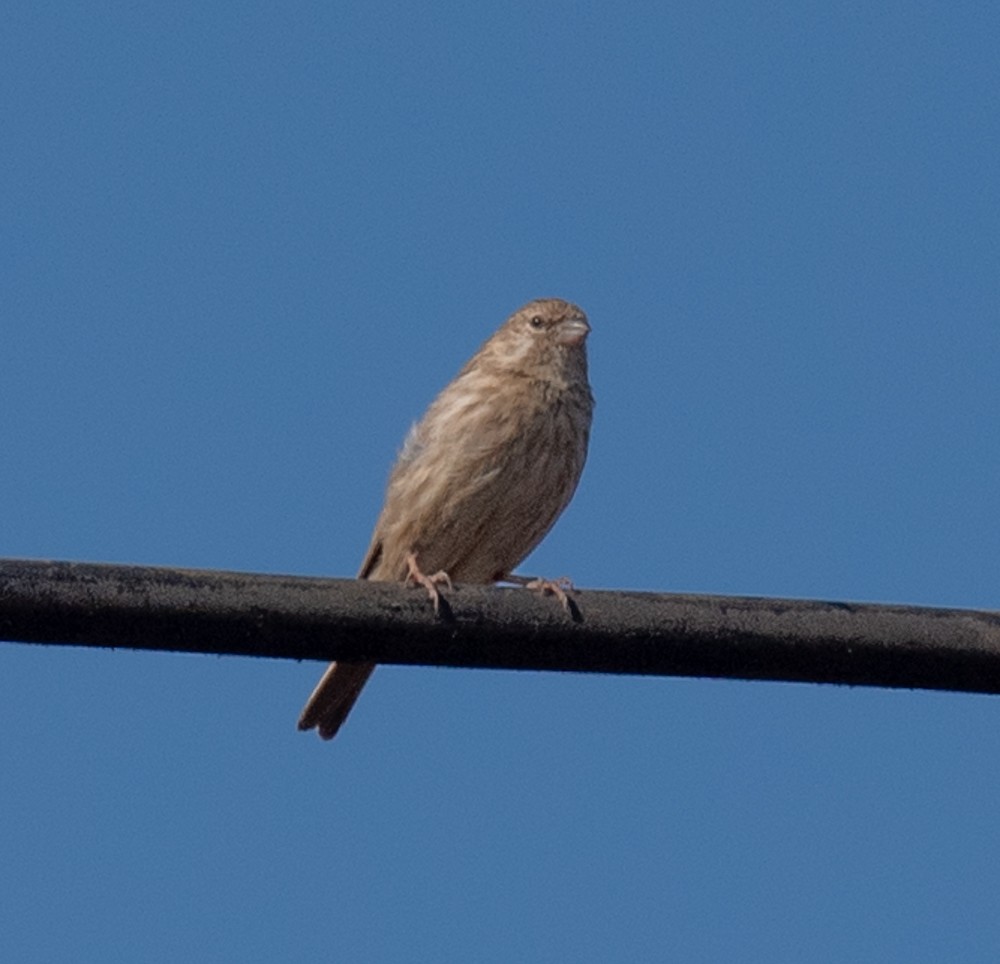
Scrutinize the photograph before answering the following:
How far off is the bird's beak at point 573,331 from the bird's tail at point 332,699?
1.89 metres

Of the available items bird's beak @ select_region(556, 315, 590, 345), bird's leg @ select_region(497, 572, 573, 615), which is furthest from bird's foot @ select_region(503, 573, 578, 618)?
bird's beak @ select_region(556, 315, 590, 345)

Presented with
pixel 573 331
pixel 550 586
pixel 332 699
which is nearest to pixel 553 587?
pixel 550 586

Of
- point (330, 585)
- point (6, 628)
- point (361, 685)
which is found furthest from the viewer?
point (361, 685)

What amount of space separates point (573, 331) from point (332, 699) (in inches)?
86.2

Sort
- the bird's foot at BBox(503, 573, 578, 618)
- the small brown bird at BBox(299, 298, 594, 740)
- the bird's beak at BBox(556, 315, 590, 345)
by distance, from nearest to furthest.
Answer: the bird's foot at BBox(503, 573, 578, 618) → the small brown bird at BBox(299, 298, 594, 740) → the bird's beak at BBox(556, 315, 590, 345)

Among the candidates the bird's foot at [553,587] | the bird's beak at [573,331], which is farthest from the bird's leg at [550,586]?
the bird's beak at [573,331]

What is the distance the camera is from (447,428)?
364 inches

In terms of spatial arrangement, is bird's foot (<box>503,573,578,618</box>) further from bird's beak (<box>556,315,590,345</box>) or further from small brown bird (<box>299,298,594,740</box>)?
bird's beak (<box>556,315,590,345</box>)

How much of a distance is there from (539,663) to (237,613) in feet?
2.15

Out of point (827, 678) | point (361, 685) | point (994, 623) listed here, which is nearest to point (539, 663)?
point (827, 678)

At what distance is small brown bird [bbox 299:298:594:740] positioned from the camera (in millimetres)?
9102

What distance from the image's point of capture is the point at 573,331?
997 cm

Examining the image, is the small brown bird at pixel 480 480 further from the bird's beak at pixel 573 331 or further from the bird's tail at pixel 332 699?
the bird's beak at pixel 573 331

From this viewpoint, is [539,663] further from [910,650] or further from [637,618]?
[910,650]
